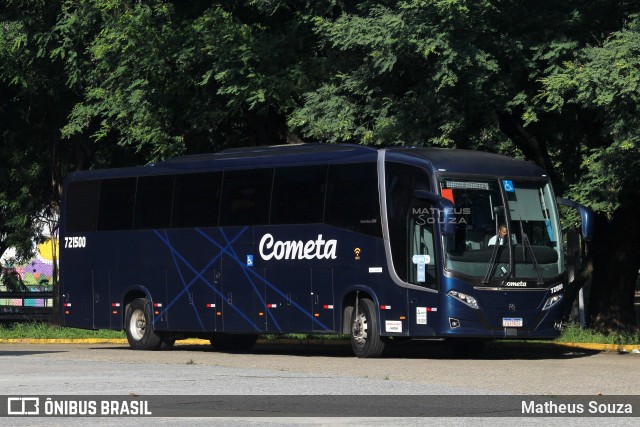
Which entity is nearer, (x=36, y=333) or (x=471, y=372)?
(x=471, y=372)

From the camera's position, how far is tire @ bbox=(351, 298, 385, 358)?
2512 cm

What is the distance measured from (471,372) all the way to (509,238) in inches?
176

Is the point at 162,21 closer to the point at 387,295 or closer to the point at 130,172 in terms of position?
the point at 130,172

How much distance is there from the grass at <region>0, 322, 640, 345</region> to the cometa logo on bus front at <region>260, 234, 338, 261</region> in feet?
16.1

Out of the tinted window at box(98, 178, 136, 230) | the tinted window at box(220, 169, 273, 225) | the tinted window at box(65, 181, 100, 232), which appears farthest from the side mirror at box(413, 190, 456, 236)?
the tinted window at box(65, 181, 100, 232)

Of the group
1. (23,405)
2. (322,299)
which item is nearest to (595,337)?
(322,299)

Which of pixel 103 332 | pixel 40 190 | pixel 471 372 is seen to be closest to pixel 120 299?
pixel 103 332

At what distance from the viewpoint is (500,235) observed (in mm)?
24750

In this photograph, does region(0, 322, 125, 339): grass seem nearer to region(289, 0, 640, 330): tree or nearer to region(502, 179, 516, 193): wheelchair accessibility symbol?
region(289, 0, 640, 330): tree

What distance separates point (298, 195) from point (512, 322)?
15.3ft

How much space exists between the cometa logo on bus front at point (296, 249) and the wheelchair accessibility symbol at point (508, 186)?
3115 millimetres

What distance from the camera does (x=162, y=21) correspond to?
3297 centimetres

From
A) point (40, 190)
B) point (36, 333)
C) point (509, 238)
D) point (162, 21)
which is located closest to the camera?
point (509, 238)

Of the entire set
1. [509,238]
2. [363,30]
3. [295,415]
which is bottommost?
[295,415]
